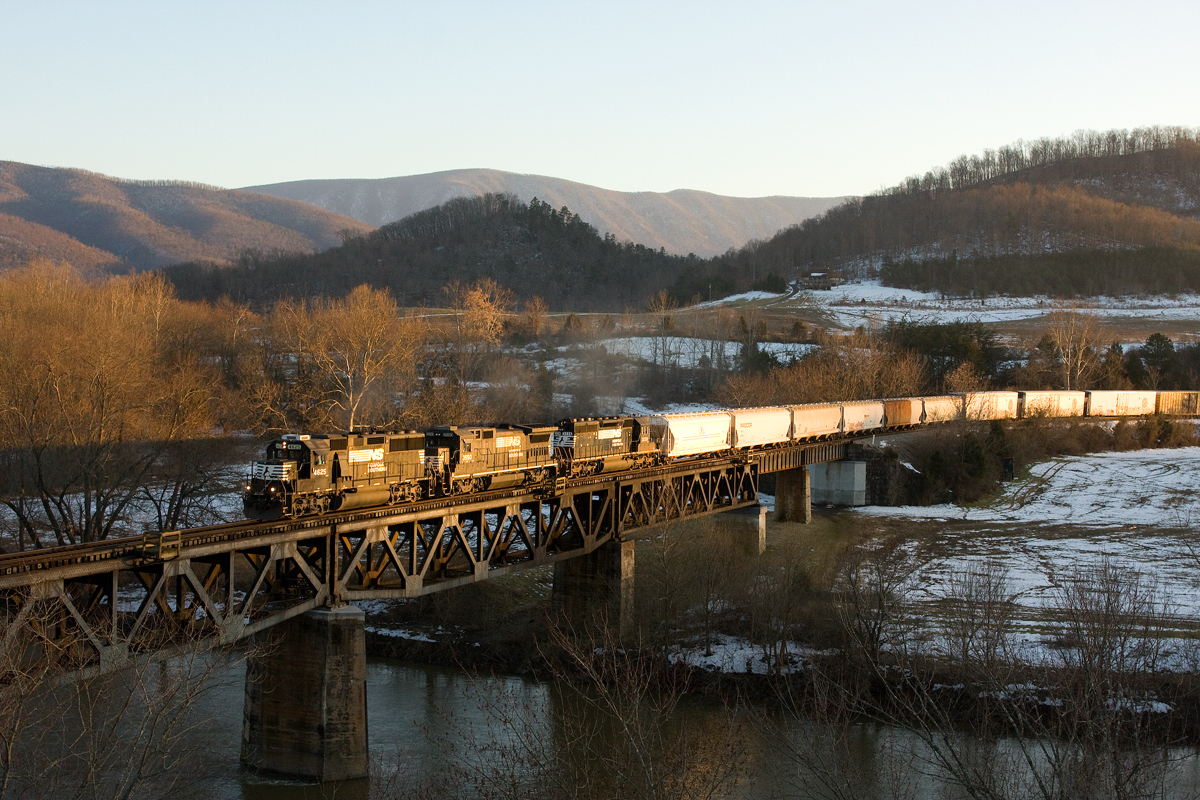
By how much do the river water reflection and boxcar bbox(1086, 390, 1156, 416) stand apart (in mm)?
67771

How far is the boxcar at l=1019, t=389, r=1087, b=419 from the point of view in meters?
83.9

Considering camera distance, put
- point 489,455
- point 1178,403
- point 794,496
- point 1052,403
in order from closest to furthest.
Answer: point 489,455 → point 794,496 → point 1052,403 → point 1178,403

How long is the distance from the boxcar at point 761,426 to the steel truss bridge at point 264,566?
690 cm

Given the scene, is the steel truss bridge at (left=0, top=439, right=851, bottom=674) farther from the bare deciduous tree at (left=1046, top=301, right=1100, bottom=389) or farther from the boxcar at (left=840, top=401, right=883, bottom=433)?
the bare deciduous tree at (left=1046, top=301, right=1100, bottom=389)

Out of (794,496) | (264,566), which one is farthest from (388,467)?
(794,496)

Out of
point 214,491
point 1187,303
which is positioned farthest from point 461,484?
point 1187,303

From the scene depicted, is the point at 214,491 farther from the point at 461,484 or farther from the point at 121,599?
the point at 461,484

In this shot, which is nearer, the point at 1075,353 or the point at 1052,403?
the point at 1052,403

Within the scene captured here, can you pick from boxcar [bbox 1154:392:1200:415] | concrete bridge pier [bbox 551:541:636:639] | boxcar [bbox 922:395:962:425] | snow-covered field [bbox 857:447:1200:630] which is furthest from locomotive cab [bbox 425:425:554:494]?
boxcar [bbox 1154:392:1200:415]

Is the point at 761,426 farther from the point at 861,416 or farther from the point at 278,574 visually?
the point at 278,574

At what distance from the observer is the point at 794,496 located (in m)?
62.8

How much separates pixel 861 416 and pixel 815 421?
766cm

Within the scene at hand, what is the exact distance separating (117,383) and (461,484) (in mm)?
24301

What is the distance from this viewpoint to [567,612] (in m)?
41.7
